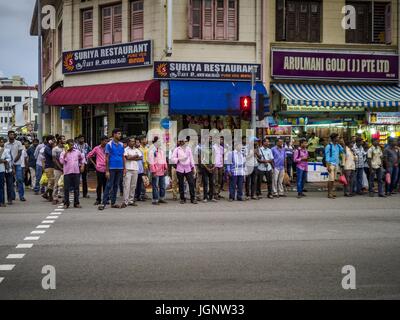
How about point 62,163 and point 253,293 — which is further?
point 62,163

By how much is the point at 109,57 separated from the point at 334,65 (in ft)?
30.7

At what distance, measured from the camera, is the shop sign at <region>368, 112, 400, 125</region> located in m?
23.5

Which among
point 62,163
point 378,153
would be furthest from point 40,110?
point 378,153

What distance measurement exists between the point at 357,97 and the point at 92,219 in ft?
47.6

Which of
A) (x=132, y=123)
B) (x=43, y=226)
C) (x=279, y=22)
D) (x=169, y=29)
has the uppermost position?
(x=279, y=22)

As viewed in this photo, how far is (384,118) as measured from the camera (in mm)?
23656

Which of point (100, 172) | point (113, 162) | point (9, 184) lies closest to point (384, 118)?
point (100, 172)

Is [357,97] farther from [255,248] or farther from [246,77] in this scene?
[255,248]

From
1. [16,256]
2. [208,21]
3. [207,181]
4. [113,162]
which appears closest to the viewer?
[16,256]

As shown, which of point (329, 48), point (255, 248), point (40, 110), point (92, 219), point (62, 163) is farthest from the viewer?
point (40, 110)

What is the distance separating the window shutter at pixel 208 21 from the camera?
76.8 ft

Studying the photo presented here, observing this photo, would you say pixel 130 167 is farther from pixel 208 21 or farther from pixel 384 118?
pixel 384 118

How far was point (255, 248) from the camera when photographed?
9172 millimetres

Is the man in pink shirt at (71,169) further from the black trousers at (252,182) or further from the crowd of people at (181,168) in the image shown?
the black trousers at (252,182)
